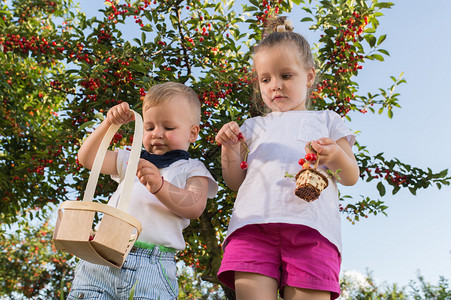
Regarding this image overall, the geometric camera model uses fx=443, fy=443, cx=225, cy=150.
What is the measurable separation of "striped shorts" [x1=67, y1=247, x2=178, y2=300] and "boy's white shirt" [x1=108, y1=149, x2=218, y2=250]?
0.19 ft

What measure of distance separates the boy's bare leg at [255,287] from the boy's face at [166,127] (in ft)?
1.92

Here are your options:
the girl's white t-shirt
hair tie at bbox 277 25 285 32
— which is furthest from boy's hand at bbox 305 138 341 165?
hair tie at bbox 277 25 285 32

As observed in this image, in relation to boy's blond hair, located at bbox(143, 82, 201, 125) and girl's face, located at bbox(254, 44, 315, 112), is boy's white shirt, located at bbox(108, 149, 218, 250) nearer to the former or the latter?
boy's blond hair, located at bbox(143, 82, 201, 125)

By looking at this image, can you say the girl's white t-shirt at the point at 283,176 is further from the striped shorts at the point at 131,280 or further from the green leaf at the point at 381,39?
the green leaf at the point at 381,39

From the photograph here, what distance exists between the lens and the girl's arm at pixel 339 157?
1537mm

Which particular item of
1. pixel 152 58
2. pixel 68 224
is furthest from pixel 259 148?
pixel 152 58

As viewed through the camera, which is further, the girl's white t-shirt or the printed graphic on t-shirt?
the printed graphic on t-shirt

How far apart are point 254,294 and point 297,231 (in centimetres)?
27

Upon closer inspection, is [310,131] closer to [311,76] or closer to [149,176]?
[311,76]

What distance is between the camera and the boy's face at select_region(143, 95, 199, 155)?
179 centimetres

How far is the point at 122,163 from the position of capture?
6.10 ft

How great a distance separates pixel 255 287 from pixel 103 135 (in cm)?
84

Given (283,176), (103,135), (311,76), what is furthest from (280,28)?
(103,135)

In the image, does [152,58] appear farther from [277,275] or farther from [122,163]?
→ [277,275]
